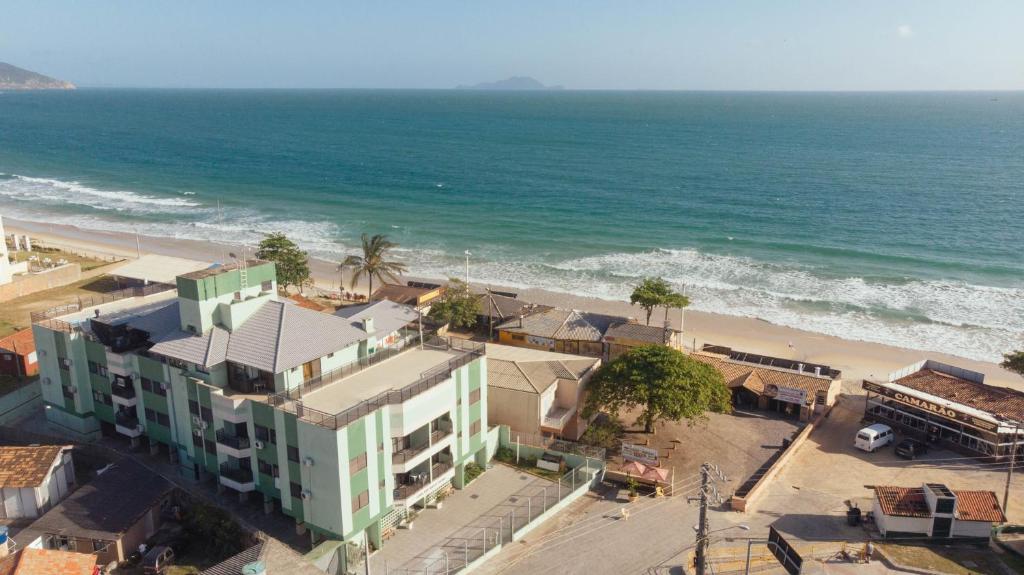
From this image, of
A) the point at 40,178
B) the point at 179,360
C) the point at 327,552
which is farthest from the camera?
the point at 40,178

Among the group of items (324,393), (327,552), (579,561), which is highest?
(324,393)

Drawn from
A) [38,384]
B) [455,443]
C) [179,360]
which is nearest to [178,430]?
[179,360]

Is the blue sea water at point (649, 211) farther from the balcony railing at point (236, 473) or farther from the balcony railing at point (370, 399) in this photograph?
the balcony railing at point (236, 473)

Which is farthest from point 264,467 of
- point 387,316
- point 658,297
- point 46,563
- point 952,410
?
point 952,410

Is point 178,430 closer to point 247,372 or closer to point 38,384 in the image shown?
point 247,372

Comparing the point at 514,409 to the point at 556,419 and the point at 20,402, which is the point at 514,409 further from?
the point at 20,402

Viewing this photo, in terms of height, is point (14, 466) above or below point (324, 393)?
below
